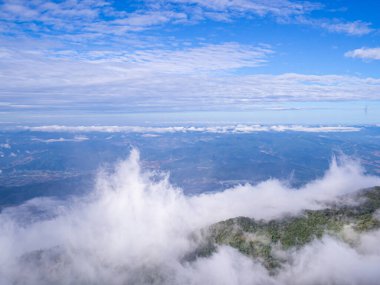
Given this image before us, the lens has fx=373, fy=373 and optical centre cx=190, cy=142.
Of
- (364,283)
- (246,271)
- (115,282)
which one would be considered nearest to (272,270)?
(246,271)

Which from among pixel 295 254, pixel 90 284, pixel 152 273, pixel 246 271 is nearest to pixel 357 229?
pixel 295 254

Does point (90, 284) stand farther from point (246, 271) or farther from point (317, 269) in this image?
point (317, 269)

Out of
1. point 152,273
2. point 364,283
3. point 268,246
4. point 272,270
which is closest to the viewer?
point 364,283

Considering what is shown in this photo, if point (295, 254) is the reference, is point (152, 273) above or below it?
below

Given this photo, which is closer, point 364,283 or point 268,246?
point 364,283

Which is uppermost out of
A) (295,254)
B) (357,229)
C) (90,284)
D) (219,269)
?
(357,229)

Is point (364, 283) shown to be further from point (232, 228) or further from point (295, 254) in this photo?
point (232, 228)

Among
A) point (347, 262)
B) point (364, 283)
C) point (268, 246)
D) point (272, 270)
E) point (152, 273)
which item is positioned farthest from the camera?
point (152, 273)

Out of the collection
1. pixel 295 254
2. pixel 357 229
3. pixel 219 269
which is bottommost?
pixel 219 269

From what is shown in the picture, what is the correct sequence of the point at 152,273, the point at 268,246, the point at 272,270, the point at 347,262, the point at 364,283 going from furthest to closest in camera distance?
1. the point at 152,273
2. the point at 268,246
3. the point at 272,270
4. the point at 347,262
5. the point at 364,283
